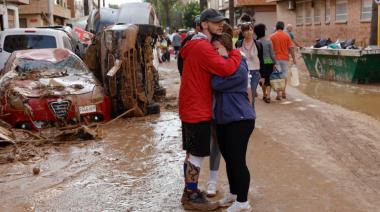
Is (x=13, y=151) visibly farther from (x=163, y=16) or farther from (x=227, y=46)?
(x=163, y=16)

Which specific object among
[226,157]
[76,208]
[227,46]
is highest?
[227,46]

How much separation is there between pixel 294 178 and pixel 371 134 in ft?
9.26

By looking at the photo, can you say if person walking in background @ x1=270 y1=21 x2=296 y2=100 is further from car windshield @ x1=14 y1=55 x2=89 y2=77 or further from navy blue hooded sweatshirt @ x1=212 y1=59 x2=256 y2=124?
navy blue hooded sweatshirt @ x1=212 y1=59 x2=256 y2=124

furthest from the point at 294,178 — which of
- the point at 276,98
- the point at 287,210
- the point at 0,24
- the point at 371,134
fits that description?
the point at 0,24

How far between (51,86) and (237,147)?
5223 mm

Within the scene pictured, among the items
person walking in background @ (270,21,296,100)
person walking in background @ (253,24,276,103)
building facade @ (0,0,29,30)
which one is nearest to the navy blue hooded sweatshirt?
person walking in background @ (253,24,276,103)

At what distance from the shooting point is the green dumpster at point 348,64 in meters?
13.6

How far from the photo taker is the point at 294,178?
19.0ft

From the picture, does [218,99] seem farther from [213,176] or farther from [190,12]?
[190,12]

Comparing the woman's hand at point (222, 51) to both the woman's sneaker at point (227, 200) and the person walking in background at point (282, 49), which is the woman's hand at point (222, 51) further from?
the person walking in background at point (282, 49)

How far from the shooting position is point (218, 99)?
4.59 metres

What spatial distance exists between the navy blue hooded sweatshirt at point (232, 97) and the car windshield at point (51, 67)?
19.2ft

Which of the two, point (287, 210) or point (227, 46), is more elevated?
point (227, 46)

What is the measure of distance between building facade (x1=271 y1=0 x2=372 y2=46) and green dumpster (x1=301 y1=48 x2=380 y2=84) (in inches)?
196
